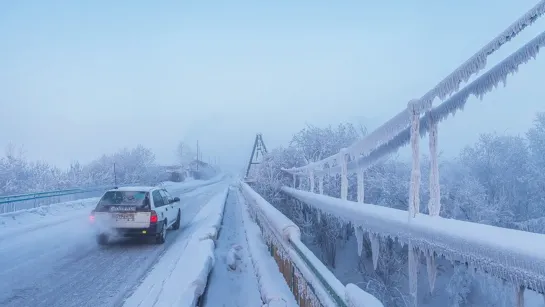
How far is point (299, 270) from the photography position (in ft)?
14.8

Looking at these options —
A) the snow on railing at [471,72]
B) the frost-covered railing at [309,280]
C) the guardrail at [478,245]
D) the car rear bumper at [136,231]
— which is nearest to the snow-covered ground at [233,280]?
the frost-covered railing at [309,280]

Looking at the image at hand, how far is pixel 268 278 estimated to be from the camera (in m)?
6.03

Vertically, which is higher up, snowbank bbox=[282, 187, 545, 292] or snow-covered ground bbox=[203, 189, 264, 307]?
snowbank bbox=[282, 187, 545, 292]

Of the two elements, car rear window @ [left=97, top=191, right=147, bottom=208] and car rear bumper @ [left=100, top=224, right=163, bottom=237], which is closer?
car rear bumper @ [left=100, top=224, right=163, bottom=237]

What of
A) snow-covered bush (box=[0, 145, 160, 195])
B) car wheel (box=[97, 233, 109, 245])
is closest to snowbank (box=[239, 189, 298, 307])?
car wheel (box=[97, 233, 109, 245])

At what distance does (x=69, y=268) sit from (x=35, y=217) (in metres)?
9.52

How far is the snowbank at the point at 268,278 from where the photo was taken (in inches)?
190

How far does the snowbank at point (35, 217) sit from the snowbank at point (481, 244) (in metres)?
12.2

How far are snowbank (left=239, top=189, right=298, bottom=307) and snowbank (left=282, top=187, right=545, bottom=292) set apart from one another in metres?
1.83

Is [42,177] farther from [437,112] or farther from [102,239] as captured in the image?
[437,112]

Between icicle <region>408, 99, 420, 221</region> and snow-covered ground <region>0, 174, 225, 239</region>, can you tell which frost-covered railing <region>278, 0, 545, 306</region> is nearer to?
icicle <region>408, 99, 420, 221</region>

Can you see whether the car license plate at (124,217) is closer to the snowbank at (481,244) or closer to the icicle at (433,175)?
the snowbank at (481,244)

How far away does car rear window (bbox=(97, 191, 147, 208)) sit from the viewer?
10.2 m

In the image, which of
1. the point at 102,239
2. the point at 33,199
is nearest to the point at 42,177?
the point at 33,199
